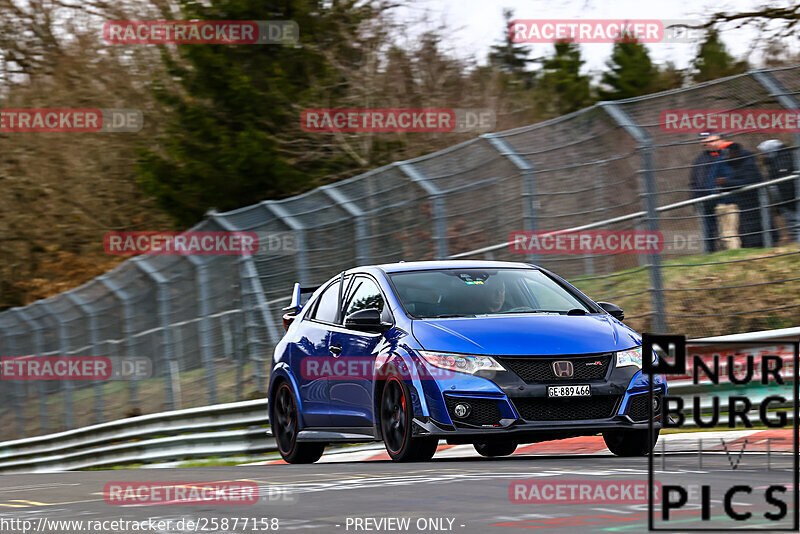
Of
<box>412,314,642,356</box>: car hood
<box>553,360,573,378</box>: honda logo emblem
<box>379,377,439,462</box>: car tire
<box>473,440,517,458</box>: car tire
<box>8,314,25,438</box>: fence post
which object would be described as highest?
<box>412,314,642,356</box>: car hood

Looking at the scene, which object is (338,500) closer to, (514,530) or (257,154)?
(514,530)

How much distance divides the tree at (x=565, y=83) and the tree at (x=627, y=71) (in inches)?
60.3

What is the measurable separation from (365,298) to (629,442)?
2.45m

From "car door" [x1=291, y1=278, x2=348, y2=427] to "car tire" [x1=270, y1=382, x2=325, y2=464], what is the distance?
0.25 meters

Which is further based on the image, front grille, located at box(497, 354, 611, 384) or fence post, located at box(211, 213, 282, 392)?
fence post, located at box(211, 213, 282, 392)

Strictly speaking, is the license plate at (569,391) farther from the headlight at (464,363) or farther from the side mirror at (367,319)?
the side mirror at (367,319)

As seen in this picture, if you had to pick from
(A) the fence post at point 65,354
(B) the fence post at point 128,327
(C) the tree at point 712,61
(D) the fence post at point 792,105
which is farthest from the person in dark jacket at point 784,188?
(A) the fence post at point 65,354

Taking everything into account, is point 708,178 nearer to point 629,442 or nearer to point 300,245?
point 629,442

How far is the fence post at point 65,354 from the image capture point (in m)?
23.8

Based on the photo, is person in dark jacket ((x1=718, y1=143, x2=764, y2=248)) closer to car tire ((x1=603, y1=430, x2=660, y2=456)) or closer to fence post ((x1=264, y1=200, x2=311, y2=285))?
car tire ((x1=603, y1=430, x2=660, y2=456))

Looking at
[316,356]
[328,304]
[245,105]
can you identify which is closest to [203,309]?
[328,304]

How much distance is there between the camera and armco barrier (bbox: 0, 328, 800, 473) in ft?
46.9

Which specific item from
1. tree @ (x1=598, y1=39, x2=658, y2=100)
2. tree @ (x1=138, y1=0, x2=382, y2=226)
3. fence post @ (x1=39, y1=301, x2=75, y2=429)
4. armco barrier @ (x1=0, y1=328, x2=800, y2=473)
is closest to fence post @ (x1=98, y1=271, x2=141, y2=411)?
armco barrier @ (x1=0, y1=328, x2=800, y2=473)

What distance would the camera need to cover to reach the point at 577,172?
13.0 metres
